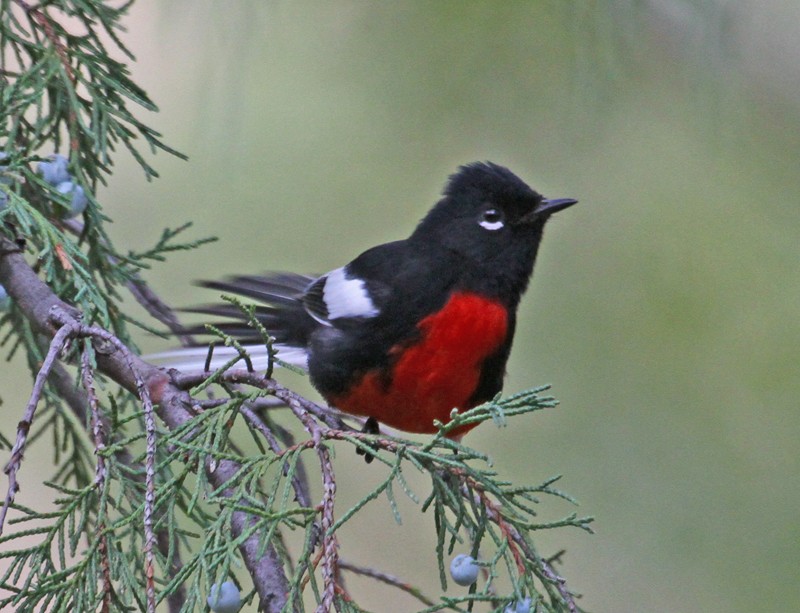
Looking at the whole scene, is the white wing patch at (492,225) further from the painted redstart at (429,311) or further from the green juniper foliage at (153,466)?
the green juniper foliage at (153,466)

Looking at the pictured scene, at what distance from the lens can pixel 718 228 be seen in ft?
17.2

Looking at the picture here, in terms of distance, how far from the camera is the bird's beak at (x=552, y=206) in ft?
10.2

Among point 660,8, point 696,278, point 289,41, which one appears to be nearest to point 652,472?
point 696,278

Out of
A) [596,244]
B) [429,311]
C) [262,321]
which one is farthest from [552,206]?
[596,244]

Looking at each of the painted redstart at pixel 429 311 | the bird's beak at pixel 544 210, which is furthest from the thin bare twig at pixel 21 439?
the bird's beak at pixel 544 210

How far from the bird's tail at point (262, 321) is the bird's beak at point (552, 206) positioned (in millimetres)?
839

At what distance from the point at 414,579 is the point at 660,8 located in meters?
4.44

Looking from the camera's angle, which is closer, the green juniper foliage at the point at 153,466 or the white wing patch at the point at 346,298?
the green juniper foliage at the point at 153,466

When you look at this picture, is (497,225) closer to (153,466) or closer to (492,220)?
(492,220)

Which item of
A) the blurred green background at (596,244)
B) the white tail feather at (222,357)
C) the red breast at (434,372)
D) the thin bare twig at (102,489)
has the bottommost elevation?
the thin bare twig at (102,489)

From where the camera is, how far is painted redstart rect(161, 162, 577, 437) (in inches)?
114

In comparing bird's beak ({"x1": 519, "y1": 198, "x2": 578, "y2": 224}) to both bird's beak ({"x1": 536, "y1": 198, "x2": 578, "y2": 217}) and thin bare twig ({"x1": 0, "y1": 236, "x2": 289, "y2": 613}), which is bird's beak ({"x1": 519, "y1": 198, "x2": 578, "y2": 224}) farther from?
thin bare twig ({"x1": 0, "y1": 236, "x2": 289, "y2": 613})

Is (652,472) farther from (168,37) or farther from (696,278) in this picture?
(168,37)

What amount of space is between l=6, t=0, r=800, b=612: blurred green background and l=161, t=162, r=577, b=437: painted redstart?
988 mm
